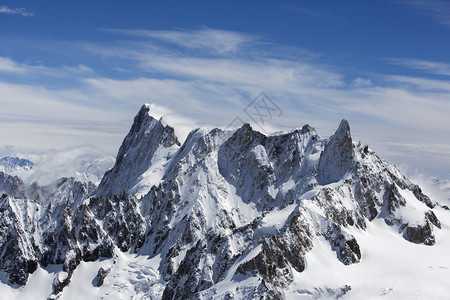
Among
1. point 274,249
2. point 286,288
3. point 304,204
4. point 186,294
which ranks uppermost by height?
point 304,204

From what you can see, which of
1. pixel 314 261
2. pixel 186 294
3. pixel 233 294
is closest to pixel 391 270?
pixel 314 261

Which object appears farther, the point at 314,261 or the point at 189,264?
the point at 189,264

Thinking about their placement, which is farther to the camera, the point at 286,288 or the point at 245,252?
the point at 245,252

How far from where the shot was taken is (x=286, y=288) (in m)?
155

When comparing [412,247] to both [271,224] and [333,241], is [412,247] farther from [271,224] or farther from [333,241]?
[271,224]

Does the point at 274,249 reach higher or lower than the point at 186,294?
higher

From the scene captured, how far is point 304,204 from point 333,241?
56.1 feet

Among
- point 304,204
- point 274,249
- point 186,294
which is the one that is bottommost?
point 186,294

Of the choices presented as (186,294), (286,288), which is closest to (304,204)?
(286,288)

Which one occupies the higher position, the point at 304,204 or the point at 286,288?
the point at 304,204

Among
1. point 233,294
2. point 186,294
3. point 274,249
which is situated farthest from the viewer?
point 186,294

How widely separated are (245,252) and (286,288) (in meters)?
22.1

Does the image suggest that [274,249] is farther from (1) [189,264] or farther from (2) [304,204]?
(1) [189,264]

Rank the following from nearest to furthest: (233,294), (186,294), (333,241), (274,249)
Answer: (233,294), (274,249), (333,241), (186,294)
